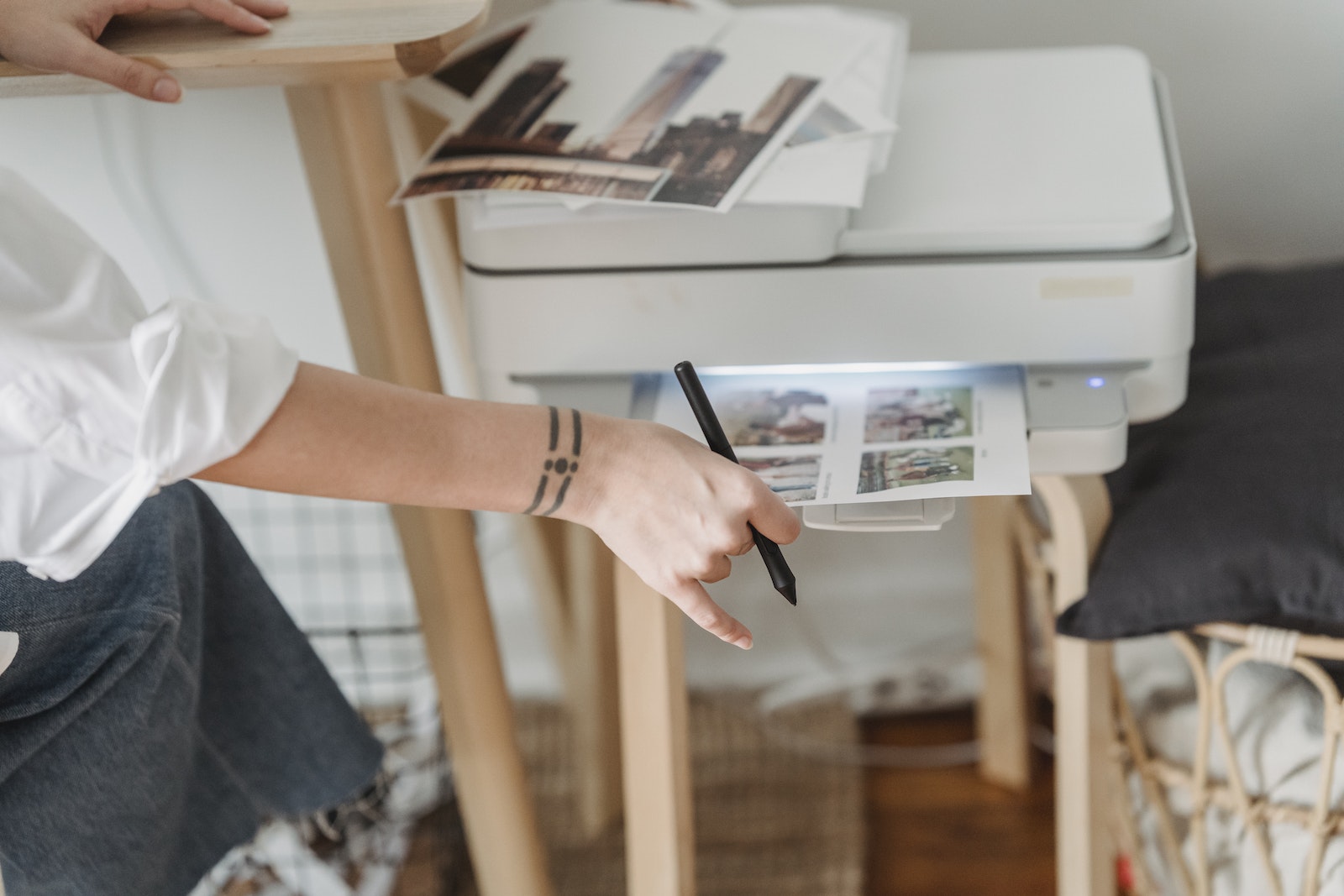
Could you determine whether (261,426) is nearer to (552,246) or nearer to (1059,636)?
(552,246)

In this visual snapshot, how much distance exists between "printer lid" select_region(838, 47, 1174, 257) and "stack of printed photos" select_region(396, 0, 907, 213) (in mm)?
37

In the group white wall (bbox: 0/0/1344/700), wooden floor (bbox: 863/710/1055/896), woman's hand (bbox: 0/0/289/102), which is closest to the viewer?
woman's hand (bbox: 0/0/289/102)

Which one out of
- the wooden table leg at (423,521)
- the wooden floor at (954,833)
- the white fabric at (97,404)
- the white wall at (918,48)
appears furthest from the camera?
the wooden floor at (954,833)

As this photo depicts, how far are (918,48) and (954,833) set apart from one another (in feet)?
2.67

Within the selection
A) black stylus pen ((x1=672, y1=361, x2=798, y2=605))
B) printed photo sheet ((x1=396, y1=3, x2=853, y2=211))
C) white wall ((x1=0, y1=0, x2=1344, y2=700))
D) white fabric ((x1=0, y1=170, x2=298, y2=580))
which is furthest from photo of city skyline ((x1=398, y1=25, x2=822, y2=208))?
white wall ((x1=0, y1=0, x2=1344, y2=700))

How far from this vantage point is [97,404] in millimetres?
559

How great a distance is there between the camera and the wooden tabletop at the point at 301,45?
656 millimetres

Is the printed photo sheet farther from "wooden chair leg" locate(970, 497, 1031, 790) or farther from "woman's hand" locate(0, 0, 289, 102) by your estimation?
"wooden chair leg" locate(970, 497, 1031, 790)

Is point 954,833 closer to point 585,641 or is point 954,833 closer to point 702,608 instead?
point 585,641

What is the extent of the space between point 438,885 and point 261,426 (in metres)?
0.80

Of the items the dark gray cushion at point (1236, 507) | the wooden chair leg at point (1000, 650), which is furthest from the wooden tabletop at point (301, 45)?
the wooden chair leg at point (1000, 650)

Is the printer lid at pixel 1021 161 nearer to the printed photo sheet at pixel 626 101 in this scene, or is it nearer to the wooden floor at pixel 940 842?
the printed photo sheet at pixel 626 101

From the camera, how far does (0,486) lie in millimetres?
562

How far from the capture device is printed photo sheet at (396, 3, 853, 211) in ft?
2.41
